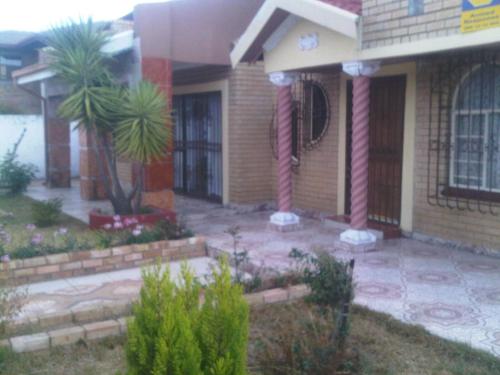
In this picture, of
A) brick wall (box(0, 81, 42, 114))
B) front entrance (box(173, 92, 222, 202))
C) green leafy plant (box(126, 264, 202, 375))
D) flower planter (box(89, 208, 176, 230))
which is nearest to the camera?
green leafy plant (box(126, 264, 202, 375))

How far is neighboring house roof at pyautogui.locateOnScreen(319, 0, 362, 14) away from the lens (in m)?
7.67

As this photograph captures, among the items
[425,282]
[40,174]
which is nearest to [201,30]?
[425,282]

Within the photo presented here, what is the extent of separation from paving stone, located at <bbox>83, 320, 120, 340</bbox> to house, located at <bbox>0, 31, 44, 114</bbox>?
66.6 ft

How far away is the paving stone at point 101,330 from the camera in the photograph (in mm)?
4664

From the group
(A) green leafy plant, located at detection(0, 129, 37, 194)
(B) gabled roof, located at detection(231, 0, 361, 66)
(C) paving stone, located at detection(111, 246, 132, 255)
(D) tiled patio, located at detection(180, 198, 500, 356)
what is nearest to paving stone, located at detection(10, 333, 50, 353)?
(C) paving stone, located at detection(111, 246, 132, 255)

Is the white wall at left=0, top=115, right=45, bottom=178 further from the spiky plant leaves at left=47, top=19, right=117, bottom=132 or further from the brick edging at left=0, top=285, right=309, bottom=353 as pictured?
the brick edging at left=0, top=285, right=309, bottom=353

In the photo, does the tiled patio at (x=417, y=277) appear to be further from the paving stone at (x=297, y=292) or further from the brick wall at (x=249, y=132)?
the brick wall at (x=249, y=132)

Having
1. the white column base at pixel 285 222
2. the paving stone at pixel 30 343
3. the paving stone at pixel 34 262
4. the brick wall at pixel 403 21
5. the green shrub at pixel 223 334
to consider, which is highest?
the brick wall at pixel 403 21

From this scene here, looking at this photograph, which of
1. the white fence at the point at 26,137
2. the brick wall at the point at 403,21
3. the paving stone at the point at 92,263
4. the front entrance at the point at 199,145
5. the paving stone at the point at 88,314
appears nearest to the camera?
the paving stone at the point at 88,314

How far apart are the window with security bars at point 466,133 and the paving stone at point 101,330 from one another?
5142mm

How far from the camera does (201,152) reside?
12914 mm

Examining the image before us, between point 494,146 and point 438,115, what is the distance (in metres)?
0.97

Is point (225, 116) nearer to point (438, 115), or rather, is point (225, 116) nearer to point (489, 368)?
point (438, 115)

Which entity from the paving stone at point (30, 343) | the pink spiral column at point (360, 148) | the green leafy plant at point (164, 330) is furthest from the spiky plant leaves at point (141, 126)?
the green leafy plant at point (164, 330)
